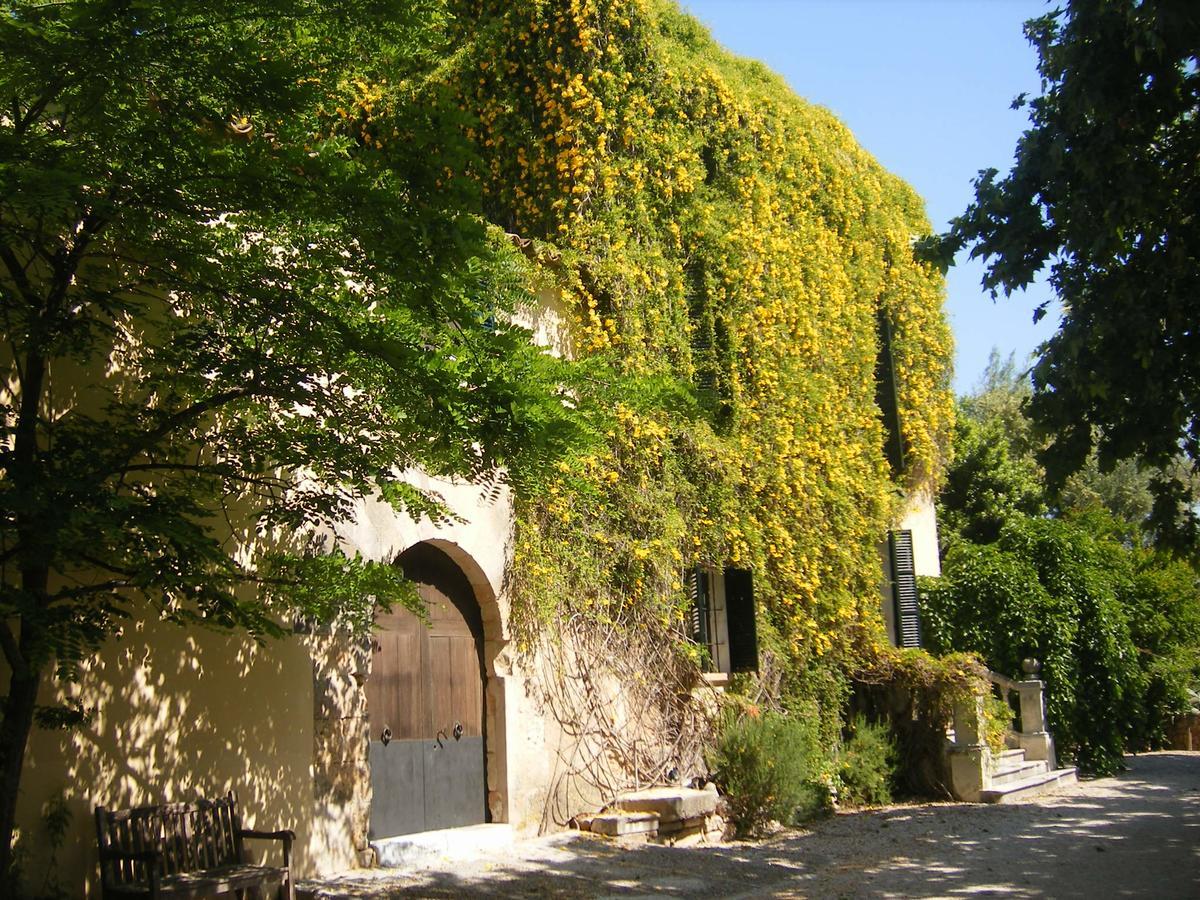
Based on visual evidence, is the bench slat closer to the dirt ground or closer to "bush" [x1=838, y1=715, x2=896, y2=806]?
the dirt ground

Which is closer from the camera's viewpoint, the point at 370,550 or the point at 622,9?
the point at 370,550

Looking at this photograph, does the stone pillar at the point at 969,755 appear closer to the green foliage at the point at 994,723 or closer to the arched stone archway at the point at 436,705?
the green foliage at the point at 994,723

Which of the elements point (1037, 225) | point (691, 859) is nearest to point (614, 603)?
point (691, 859)

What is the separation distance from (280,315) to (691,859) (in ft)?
19.6

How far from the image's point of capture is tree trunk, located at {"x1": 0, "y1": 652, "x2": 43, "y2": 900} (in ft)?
16.0

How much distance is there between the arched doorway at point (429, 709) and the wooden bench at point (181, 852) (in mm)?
1688

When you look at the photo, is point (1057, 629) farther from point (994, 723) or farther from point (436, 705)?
point (436, 705)

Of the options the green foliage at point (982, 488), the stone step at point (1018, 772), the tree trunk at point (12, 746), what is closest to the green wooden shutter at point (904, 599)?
the stone step at point (1018, 772)

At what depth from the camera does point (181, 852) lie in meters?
6.51

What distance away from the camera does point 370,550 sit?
8.44 metres

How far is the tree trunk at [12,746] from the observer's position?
4.88 meters

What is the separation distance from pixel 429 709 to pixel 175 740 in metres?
2.54

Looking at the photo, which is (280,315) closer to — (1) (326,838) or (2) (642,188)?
(1) (326,838)

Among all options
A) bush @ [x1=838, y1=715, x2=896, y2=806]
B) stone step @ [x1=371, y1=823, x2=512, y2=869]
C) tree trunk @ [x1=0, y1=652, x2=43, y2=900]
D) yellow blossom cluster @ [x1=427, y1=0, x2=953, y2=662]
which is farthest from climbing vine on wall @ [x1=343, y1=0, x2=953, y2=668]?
tree trunk @ [x1=0, y1=652, x2=43, y2=900]
